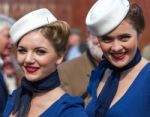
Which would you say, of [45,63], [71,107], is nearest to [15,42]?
[45,63]

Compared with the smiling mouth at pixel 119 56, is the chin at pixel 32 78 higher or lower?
→ lower

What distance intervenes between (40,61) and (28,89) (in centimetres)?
21

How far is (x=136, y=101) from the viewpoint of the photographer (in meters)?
3.90

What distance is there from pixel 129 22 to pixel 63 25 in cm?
41

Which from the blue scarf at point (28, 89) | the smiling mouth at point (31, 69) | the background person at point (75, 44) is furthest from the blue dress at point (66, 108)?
the background person at point (75, 44)

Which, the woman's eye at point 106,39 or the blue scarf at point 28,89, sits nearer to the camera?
the blue scarf at point 28,89

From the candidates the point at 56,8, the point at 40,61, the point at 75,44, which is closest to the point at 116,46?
the point at 40,61

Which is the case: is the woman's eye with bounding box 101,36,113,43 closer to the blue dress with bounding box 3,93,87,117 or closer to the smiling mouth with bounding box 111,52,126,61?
the smiling mouth with bounding box 111,52,126,61

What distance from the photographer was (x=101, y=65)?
169 inches

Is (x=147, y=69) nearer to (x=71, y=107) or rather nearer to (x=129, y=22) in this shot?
(x=129, y=22)

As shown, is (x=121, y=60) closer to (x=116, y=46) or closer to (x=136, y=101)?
(x=116, y=46)

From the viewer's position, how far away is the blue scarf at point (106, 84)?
158 inches

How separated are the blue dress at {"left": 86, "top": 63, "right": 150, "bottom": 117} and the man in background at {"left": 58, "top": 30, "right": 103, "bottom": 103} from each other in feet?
5.88

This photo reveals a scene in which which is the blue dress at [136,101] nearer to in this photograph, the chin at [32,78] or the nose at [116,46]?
the nose at [116,46]
